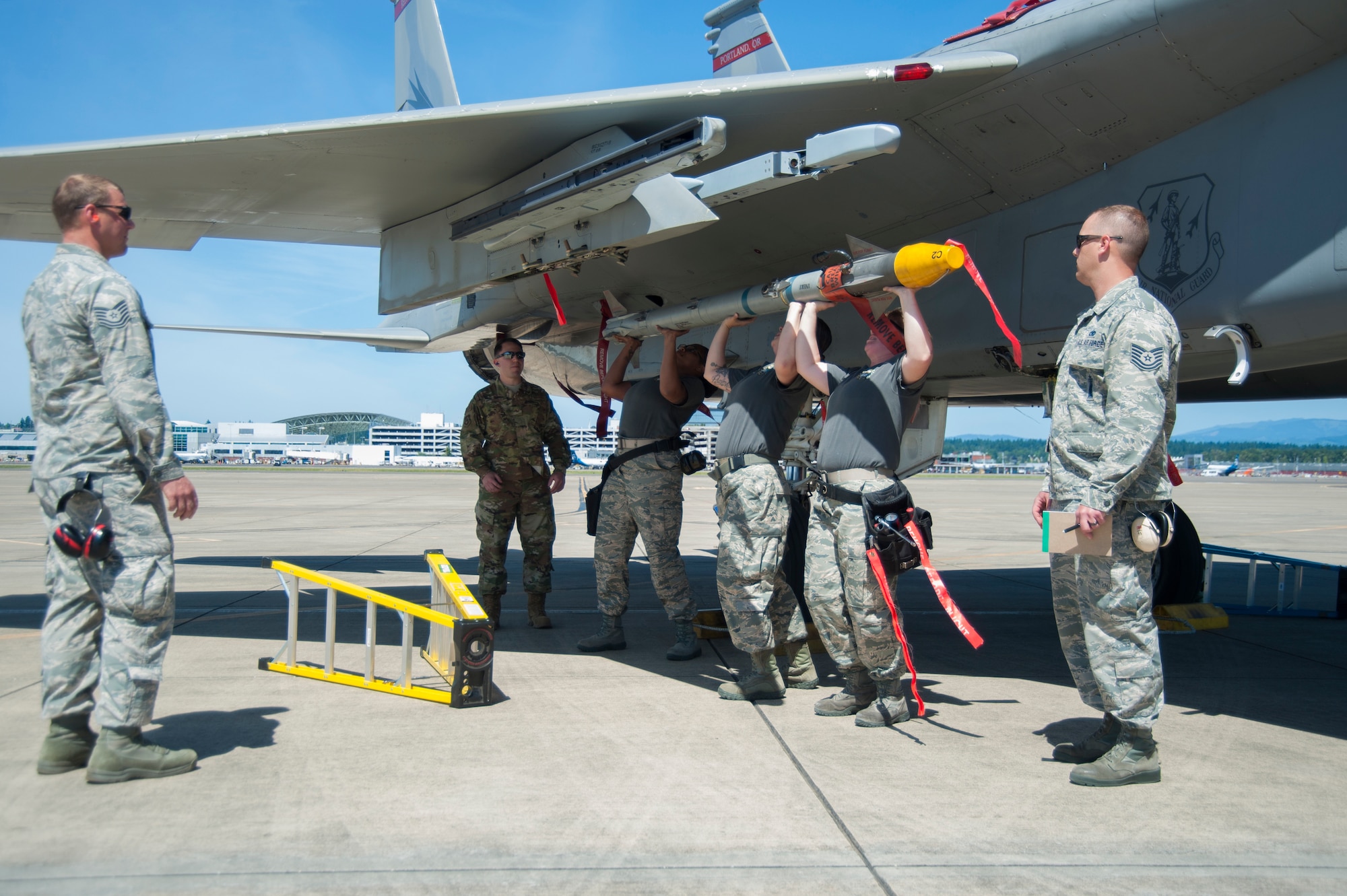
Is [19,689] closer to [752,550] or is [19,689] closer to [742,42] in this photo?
[752,550]

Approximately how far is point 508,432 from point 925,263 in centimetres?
344

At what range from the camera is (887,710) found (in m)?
3.94

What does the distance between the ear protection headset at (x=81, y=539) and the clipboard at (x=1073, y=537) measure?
3129mm

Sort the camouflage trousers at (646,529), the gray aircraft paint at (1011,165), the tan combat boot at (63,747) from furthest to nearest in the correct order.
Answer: the camouflage trousers at (646,529), the gray aircraft paint at (1011,165), the tan combat boot at (63,747)

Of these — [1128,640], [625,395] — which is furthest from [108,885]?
[625,395]

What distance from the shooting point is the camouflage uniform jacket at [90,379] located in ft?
9.83

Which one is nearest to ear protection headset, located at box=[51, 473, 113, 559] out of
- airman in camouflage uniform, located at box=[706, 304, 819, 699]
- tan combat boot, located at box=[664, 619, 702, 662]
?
airman in camouflage uniform, located at box=[706, 304, 819, 699]

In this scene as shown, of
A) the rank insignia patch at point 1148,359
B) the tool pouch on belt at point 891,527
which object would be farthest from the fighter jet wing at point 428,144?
the tool pouch on belt at point 891,527

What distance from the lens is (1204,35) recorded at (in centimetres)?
363

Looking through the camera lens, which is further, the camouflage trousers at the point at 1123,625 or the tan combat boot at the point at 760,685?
Answer: the tan combat boot at the point at 760,685

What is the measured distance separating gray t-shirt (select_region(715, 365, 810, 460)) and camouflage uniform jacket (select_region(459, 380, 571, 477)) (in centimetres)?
203

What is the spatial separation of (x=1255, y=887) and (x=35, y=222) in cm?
→ 723

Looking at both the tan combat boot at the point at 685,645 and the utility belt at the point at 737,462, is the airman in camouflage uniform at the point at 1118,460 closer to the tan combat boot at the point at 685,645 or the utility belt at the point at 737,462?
the utility belt at the point at 737,462

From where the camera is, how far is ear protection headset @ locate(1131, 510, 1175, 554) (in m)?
3.07
